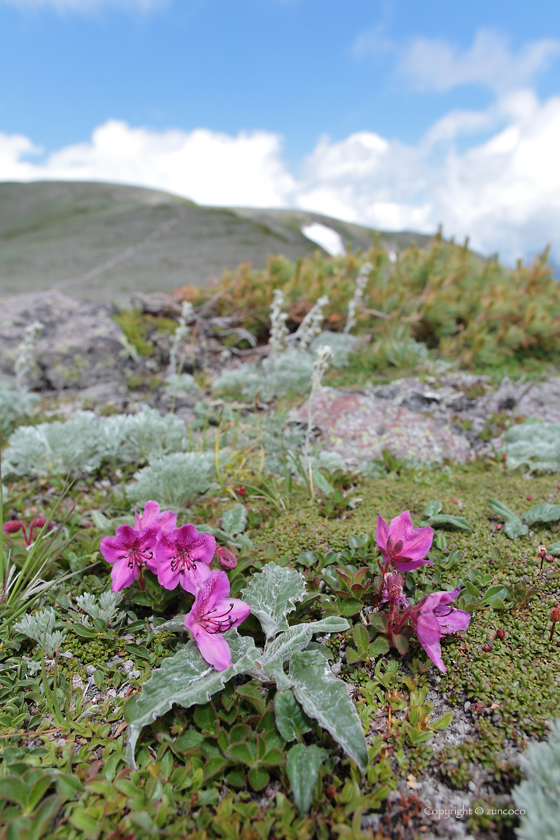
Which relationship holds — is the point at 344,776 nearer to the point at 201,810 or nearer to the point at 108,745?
the point at 201,810

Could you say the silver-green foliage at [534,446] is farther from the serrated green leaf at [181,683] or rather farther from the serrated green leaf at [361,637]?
the serrated green leaf at [181,683]

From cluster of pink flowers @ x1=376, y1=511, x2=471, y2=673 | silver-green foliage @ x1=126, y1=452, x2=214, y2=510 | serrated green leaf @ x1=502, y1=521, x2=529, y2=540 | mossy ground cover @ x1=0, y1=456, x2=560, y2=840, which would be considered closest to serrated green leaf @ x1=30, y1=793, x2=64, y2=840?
mossy ground cover @ x1=0, y1=456, x2=560, y2=840

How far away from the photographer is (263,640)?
2004mm

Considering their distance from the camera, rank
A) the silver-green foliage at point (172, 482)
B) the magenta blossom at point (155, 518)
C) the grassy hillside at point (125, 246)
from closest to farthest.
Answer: the magenta blossom at point (155, 518)
the silver-green foliage at point (172, 482)
the grassy hillside at point (125, 246)

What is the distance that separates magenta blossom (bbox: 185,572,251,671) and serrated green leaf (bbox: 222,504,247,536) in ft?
1.95

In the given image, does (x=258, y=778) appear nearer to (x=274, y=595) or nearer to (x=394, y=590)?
(x=274, y=595)

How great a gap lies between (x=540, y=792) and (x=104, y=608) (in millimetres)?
1721

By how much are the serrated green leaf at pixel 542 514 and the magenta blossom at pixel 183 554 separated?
5.72ft

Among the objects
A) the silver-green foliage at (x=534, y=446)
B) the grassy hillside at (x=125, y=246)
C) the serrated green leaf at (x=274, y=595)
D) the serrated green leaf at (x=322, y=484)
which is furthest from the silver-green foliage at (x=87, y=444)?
the grassy hillside at (x=125, y=246)

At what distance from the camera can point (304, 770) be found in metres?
1.43

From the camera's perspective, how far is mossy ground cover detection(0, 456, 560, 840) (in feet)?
4.47

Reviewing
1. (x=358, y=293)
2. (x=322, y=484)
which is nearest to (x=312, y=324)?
(x=358, y=293)

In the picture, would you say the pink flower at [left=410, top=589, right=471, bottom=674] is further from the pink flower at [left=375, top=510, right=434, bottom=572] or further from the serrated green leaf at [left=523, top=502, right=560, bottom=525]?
the serrated green leaf at [left=523, top=502, right=560, bottom=525]

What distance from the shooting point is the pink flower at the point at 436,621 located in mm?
1698
